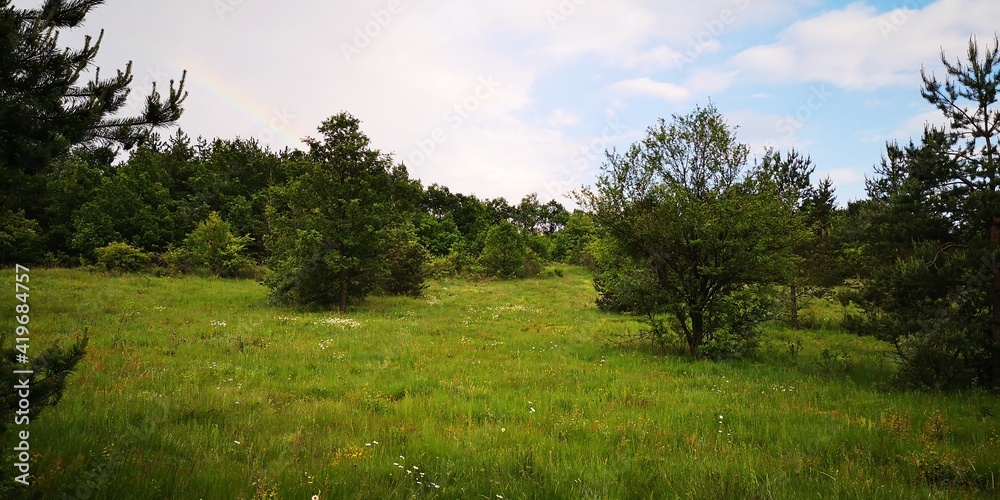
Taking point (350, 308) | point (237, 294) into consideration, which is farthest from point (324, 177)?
point (237, 294)

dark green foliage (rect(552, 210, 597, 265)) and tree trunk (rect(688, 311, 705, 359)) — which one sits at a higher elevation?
dark green foliage (rect(552, 210, 597, 265))

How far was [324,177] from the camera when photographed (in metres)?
23.5

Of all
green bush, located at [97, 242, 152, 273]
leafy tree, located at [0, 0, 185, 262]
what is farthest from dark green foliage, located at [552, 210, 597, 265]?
leafy tree, located at [0, 0, 185, 262]

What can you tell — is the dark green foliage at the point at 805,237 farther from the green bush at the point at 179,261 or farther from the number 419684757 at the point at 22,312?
the green bush at the point at 179,261

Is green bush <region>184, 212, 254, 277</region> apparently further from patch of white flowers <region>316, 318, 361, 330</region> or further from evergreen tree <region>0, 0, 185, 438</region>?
evergreen tree <region>0, 0, 185, 438</region>

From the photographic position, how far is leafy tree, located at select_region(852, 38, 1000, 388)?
375 inches

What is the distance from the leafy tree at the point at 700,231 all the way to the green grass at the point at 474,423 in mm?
1750

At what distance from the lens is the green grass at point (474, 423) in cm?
487

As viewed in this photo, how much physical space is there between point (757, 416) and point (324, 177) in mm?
21930

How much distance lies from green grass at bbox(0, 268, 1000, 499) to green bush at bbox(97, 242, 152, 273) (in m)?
23.6

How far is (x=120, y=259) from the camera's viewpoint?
3475cm

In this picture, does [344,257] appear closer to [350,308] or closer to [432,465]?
[350,308]

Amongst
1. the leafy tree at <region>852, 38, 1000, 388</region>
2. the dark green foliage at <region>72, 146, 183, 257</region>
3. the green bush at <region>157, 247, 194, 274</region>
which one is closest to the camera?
the leafy tree at <region>852, 38, 1000, 388</region>

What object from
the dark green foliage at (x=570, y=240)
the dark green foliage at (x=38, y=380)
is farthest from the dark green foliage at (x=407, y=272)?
the dark green foliage at (x=570, y=240)
